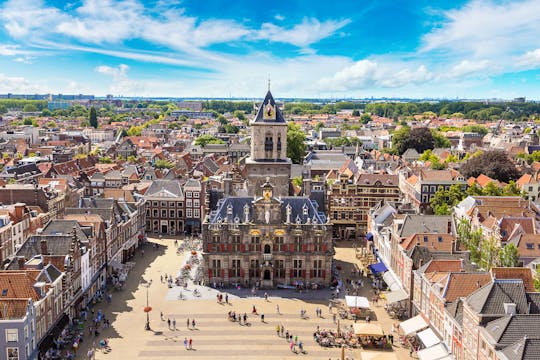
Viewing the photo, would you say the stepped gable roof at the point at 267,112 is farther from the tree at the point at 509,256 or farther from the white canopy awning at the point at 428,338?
the white canopy awning at the point at 428,338

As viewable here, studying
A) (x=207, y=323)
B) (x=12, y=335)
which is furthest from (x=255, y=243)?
(x=12, y=335)

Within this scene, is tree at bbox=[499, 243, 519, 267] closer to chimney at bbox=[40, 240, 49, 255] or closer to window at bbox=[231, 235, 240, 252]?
window at bbox=[231, 235, 240, 252]

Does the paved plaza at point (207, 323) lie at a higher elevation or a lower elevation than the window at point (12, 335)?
lower

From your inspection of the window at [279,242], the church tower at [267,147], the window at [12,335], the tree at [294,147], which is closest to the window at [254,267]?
the window at [279,242]

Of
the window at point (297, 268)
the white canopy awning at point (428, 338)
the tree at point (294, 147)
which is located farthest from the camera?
the tree at point (294, 147)

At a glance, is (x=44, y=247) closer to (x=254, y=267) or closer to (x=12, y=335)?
(x=12, y=335)

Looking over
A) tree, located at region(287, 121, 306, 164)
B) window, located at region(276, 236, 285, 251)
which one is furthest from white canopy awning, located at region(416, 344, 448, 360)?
tree, located at region(287, 121, 306, 164)

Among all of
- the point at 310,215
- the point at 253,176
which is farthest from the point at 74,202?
the point at 310,215
